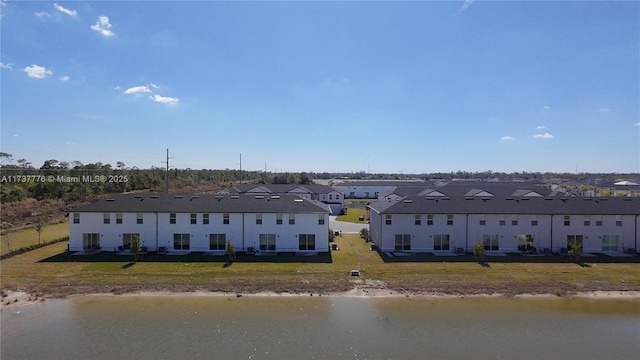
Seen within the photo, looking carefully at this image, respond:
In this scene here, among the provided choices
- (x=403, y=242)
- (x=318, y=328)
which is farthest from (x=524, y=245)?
(x=318, y=328)

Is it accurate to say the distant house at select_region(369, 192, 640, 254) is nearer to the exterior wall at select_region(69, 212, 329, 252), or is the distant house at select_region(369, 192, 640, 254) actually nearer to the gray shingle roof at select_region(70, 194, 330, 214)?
the exterior wall at select_region(69, 212, 329, 252)

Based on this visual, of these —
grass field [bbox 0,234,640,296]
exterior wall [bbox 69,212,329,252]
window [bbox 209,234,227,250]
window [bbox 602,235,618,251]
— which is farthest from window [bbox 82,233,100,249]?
window [bbox 602,235,618,251]

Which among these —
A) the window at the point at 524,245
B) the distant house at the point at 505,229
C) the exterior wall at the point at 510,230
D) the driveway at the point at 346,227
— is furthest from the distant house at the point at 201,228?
the window at the point at 524,245

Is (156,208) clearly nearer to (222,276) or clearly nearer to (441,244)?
(222,276)

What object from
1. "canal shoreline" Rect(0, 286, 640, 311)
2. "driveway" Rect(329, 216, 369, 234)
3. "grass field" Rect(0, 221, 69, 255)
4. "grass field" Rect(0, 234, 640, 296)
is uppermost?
"grass field" Rect(0, 221, 69, 255)

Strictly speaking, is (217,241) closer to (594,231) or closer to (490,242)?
(490,242)

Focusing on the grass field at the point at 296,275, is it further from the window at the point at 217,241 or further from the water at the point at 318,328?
the window at the point at 217,241
